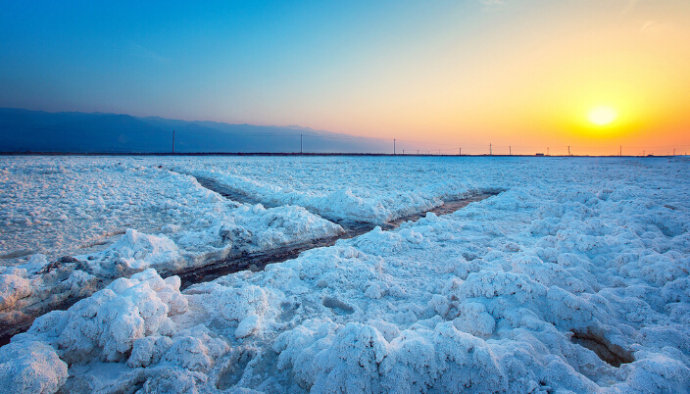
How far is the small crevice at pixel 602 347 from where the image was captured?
2.47 metres

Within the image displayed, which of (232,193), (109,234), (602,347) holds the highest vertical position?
(232,193)

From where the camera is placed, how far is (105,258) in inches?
167

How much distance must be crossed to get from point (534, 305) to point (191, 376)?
121 inches

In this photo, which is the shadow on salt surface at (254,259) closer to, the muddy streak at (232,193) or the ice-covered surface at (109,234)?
the ice-covered surface at (109,234)

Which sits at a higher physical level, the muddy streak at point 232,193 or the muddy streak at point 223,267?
the muddy streak at point 232,193

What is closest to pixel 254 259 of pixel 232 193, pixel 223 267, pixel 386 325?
pixel 223 267

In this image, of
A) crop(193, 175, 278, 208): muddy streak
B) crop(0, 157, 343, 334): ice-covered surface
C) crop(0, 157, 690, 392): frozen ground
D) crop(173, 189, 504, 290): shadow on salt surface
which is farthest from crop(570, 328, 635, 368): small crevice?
crop(193, 175, 278, 208): muddy streak

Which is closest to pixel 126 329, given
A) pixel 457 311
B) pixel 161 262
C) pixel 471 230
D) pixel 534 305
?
pixel 161 262

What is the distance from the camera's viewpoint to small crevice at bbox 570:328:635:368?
2.47m

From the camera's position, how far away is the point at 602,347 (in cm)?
262

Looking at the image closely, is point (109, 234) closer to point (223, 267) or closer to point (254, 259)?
point (223, 267)

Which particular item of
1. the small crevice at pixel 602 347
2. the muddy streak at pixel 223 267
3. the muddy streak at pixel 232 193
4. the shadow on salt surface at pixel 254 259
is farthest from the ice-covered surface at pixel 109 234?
the small crevice at pixel 602 347

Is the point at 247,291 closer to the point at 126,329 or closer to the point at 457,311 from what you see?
the point at 126,329

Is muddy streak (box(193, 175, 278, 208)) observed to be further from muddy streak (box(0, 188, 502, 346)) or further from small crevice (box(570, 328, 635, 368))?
small crevice (box(570, 328, 635, 368))
